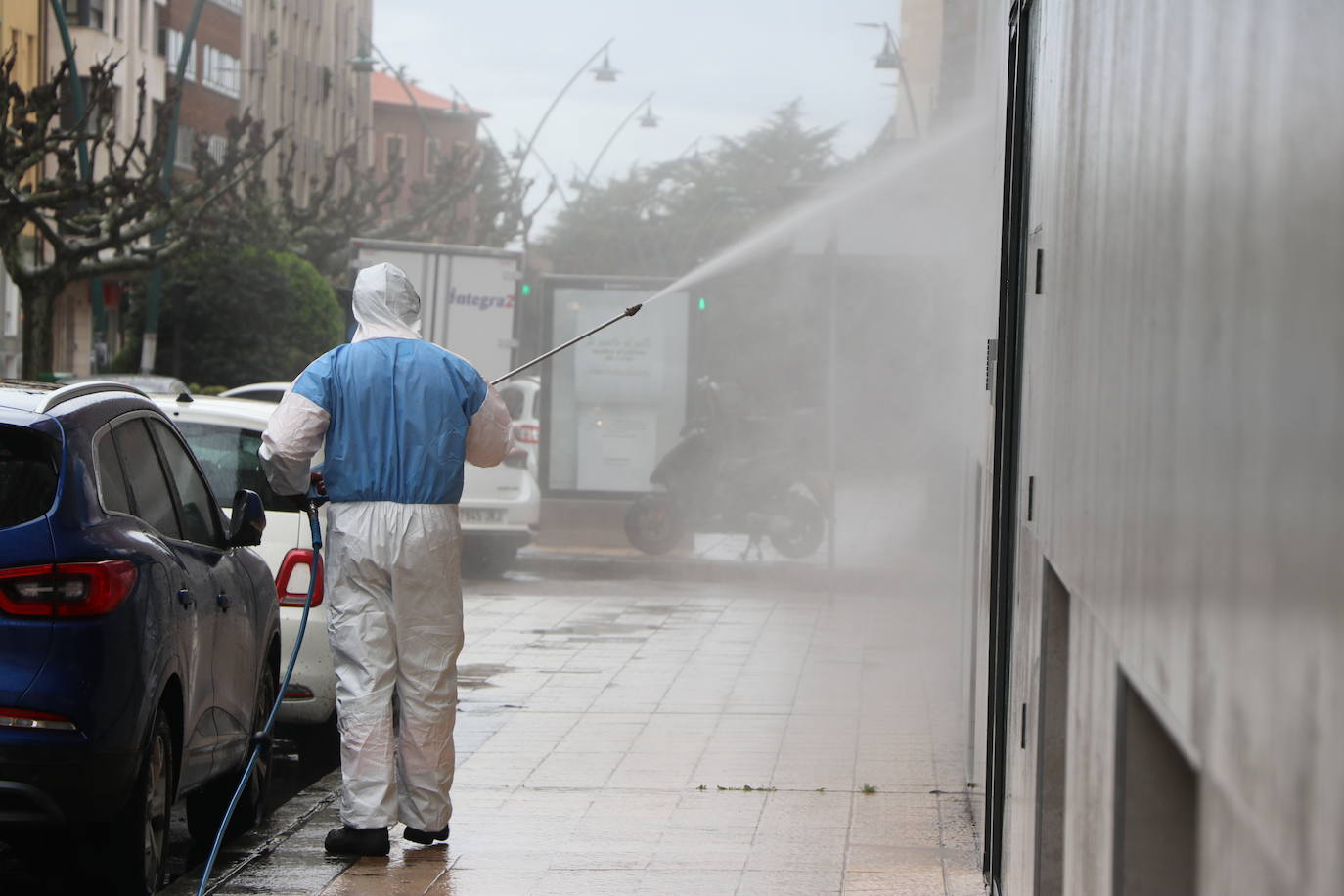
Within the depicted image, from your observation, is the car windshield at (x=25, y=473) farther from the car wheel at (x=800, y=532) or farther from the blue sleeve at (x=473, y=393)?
the car wheel at (x=800, y=532)

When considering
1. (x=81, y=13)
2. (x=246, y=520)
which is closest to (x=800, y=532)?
(x=246, y=520)

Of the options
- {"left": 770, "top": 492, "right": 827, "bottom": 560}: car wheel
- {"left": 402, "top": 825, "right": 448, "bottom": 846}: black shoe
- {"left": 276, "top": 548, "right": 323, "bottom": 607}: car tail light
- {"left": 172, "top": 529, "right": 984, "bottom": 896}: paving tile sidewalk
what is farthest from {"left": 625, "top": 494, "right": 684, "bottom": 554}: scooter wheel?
{"left": 402, "top": 825, "right": 448, "bottom": 846}: black shoe

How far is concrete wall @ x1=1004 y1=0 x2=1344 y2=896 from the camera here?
1356 mm

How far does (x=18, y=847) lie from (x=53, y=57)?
4516cm

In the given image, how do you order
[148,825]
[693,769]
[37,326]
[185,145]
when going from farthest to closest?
1. [185,145]
2. [37,326]
3. [693,769]
4. [148,825]

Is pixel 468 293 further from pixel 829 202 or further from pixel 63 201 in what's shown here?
pixel 829 202

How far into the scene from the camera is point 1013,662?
15.3ft

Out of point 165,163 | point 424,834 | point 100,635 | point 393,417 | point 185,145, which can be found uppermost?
point 185,145

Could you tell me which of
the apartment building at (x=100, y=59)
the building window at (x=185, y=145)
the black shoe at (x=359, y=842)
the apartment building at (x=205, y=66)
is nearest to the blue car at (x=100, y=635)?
the black shoe at (x=359, y=842)

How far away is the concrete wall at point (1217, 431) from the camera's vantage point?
4.45ft

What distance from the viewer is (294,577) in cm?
817

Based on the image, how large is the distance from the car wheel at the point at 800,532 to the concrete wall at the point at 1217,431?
18344mm

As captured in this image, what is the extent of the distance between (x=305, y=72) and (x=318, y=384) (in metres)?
67.0

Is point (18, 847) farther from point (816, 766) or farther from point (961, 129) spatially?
point (961, 129)
